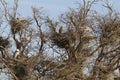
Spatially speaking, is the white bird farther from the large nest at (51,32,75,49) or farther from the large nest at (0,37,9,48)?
the large nest at (51,32,75,49)

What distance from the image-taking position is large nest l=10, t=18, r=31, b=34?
27766 mm

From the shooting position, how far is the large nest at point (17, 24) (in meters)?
27.8

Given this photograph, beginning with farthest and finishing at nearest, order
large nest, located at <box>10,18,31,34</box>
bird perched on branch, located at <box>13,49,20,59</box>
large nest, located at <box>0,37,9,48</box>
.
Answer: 1. large nest, located at <box>0,37,9,48</box>
2. large nest, located at <box>10,18,31,34</box>
3. bird perched on branch, located at <box>13,49,20,59</box>

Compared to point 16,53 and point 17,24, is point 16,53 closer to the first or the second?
point 16,53

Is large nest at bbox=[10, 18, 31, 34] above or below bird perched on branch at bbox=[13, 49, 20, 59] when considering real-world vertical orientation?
above

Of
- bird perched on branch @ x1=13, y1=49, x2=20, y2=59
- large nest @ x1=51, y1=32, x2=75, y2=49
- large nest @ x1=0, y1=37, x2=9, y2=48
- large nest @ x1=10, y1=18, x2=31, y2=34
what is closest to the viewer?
bird perched on branch @ x1=13, y1=49, x2=20, y2=59

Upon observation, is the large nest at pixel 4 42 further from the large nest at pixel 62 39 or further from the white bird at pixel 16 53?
the large nest at pixel 62 39

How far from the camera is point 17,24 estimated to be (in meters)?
27.9

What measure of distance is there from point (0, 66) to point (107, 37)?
6740 millimetres

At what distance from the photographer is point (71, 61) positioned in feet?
94.3

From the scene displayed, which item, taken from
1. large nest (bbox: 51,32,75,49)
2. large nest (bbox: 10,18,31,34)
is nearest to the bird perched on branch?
large nest (bbox: 10,18,31,34)

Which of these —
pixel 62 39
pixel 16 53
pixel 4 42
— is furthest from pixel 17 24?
pixel 62 39

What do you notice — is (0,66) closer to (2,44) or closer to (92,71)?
(2,44)

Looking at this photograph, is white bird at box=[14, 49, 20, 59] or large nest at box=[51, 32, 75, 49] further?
large nest at box=[51, 32, 75, 49]
